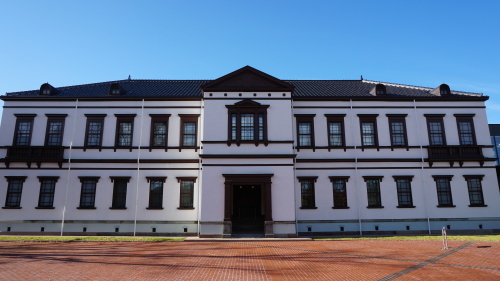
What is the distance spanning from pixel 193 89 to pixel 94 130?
8.46 meters

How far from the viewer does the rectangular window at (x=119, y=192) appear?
22953 mm

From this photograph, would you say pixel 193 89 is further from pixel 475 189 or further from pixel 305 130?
pixel 475 189

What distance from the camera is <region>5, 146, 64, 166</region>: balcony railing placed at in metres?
23.1

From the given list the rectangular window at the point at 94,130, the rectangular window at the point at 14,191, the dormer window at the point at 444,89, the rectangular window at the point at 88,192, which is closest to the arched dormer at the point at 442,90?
the dormer window at the point at 444,89

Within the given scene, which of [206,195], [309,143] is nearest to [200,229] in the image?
[206,195]

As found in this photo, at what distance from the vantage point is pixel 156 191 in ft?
76.0

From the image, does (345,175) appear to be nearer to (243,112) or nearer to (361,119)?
(361,119)

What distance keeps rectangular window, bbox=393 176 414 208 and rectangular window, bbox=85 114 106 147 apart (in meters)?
22.4

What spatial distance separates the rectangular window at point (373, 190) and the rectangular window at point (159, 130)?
1540 cm

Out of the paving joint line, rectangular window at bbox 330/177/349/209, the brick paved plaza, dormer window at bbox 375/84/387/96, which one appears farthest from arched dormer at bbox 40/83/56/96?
the paving joint line

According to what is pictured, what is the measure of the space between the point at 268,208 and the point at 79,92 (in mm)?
18083

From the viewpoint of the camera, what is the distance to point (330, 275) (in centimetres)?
1037

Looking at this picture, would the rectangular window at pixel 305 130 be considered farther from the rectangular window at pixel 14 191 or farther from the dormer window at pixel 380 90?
the rectangular window at pixel 14 191

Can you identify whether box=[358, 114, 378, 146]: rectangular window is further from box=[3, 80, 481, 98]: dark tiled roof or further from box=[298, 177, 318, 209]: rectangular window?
box=[298, 177, 318, 209]: rectangular window
